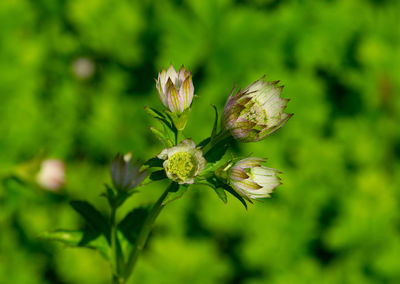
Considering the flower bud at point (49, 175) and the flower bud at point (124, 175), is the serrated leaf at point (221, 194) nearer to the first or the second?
the flower bud at point (124, 175)

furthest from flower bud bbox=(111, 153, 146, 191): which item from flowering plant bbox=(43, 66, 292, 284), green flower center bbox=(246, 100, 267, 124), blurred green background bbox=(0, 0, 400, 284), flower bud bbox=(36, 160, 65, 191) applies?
blurred green background bbox=(0, 0, 400, 284)

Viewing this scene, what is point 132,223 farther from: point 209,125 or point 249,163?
point 209,125

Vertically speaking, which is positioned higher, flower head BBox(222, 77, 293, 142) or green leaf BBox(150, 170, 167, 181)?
flower head BBox(222, 77, 293, 142)

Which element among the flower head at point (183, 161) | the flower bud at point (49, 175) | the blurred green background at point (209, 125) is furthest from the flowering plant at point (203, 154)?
the blurred green background at point (209, 125)

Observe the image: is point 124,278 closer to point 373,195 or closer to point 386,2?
point 373,195

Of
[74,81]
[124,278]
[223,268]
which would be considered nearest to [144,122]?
[74,81]

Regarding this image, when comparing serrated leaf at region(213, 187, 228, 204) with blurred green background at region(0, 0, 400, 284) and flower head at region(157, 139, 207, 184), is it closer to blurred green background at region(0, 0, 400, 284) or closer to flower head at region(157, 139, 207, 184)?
flower head at region(157, 139, 207, 184)

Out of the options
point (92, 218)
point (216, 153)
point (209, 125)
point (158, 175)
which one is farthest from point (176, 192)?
point (209, 125)

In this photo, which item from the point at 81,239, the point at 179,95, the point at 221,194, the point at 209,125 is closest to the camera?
the point at 221,194
